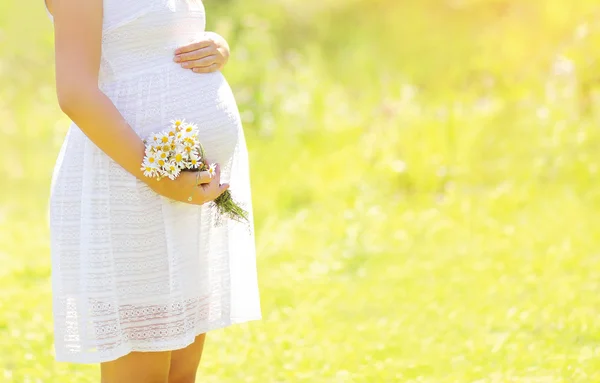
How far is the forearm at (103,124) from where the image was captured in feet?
6.70

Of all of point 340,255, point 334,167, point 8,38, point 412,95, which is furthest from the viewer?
point 8,38

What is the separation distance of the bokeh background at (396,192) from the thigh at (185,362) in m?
1.41

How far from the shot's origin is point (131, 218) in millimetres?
2197

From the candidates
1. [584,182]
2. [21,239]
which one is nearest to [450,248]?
[584,182]

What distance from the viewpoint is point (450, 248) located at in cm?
577

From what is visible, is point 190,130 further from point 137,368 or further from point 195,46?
point 137,368

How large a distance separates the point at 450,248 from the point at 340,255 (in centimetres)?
77

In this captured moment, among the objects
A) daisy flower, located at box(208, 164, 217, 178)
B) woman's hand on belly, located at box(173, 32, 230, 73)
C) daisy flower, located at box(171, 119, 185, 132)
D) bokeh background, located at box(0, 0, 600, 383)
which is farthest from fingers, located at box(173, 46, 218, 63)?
bokeh background, located at box(0, 0, 600, 383)

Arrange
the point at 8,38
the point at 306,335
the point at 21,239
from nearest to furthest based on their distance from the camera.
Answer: the point at 306,335 → the point at 21,239 → the point at 8,38

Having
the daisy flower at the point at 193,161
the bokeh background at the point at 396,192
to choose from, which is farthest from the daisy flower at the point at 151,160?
the bokeh background at the point at 396,192

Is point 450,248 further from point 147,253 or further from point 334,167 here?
point 147,253

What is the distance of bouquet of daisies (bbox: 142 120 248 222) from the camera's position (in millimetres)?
2084

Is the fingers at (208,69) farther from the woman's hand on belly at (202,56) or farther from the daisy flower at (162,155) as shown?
the daisy flower at (162,155)

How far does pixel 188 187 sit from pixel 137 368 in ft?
1.73
